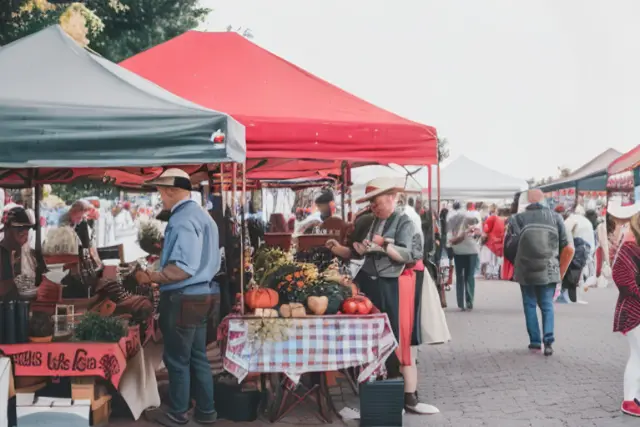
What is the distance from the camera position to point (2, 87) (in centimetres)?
540

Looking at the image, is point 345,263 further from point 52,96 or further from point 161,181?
point 52,96

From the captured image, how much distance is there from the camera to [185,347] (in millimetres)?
5914

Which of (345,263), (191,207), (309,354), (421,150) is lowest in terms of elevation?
(309,354)

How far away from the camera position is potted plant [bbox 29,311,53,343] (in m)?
5.82

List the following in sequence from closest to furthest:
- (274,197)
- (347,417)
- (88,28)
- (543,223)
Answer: (347,417), (543,223), (88,28), (274,197)

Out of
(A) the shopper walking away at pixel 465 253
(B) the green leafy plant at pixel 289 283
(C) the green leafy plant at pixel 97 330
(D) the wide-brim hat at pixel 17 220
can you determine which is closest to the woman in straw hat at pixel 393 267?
(B) the green leafy plant at pixel 289 283

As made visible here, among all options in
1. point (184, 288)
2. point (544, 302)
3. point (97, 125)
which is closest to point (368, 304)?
point (184, 288)

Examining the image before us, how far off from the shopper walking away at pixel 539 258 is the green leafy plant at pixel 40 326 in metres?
5.83

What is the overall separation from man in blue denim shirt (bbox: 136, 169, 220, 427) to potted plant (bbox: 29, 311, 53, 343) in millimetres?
851

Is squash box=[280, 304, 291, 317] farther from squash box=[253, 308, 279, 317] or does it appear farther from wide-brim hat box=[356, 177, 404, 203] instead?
wide-brim hat box=[356, 177, 404, 203]

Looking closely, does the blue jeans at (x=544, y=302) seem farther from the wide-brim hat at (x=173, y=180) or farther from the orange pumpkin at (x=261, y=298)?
the wide-brim hat at (x=173, y=180)

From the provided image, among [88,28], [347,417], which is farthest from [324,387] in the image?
[88,28]

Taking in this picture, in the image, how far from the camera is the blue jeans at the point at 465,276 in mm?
13438

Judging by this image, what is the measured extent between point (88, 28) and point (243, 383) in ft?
40.3
